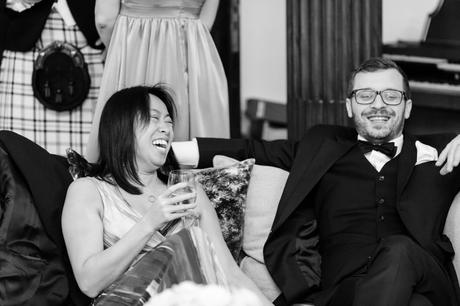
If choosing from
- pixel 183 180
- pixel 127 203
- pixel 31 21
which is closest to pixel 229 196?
pixel 127 203

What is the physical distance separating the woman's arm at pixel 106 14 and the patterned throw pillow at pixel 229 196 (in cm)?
85

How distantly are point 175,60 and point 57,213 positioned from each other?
3.49ft

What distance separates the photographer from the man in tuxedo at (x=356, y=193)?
3174 millimetres

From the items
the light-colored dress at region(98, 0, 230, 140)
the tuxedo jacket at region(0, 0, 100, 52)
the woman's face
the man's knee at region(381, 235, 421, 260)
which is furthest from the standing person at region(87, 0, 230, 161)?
the man's knee at region(381, 235, 421, 260)

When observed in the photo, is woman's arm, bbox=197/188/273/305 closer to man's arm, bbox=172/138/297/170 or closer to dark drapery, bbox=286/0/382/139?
man's arm, bbox=172/138/297/170

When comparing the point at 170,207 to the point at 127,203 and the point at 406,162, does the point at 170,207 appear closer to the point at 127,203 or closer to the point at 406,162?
the point at 127,203

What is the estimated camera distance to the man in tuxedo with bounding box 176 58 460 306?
125 inches

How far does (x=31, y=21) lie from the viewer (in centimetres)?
394

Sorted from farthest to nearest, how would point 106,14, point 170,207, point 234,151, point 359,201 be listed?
point 106,14, point 234,151, point 359,201, point 170,207

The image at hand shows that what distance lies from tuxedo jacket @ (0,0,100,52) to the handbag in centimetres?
9

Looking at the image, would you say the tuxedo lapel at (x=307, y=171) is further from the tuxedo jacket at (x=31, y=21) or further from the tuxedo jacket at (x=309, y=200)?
the tuxedo jacket at (x=31, y=21)

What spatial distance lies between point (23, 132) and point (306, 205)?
1375 millimetres

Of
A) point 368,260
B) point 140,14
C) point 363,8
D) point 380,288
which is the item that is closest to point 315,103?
point 363,8

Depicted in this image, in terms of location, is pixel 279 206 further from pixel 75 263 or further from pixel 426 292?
pixel 75 263
